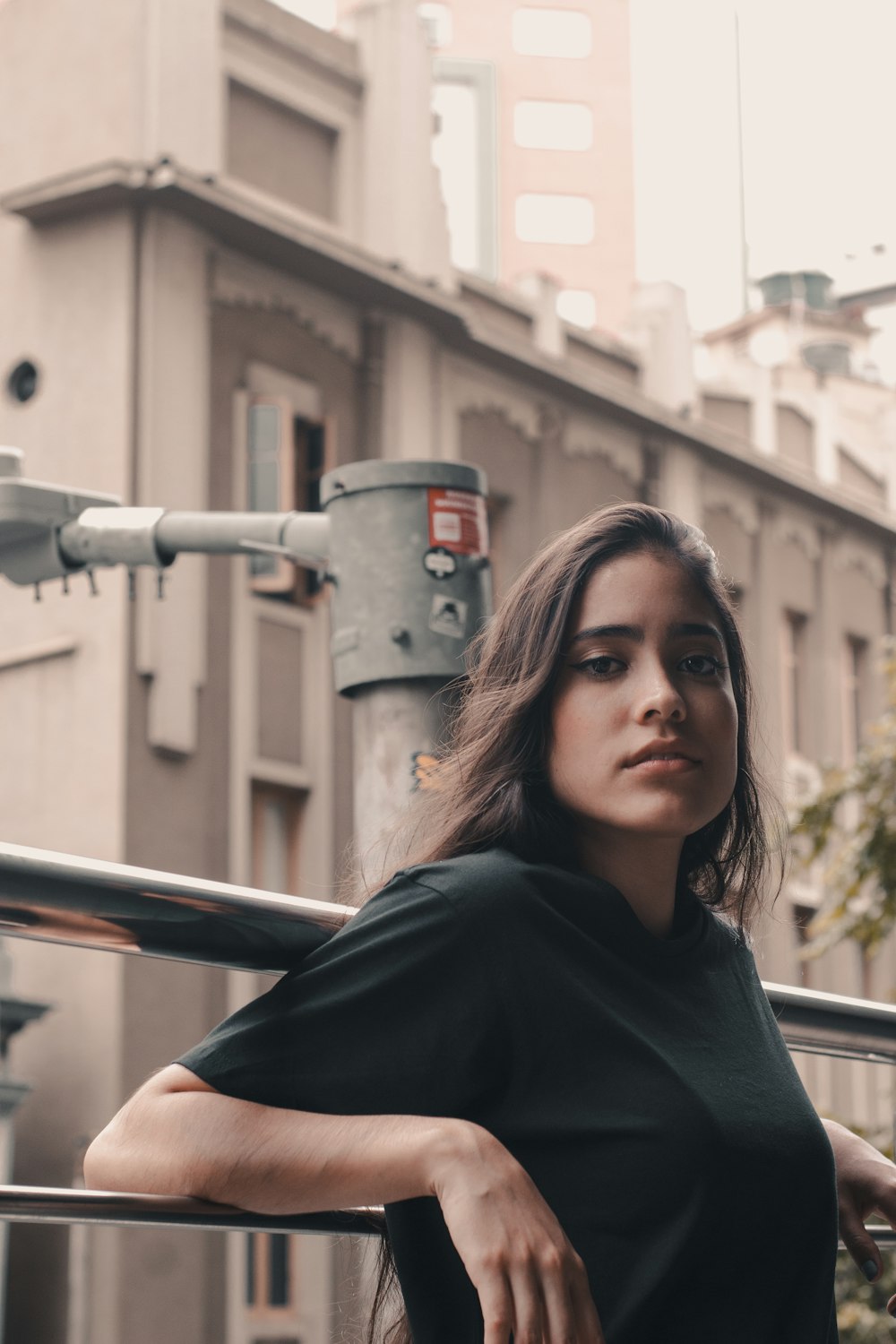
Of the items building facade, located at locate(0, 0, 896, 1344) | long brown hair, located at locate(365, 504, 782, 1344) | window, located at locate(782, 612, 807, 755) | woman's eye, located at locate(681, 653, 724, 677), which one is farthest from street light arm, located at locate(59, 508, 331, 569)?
window, located at locate(782, 612, 807, 755)

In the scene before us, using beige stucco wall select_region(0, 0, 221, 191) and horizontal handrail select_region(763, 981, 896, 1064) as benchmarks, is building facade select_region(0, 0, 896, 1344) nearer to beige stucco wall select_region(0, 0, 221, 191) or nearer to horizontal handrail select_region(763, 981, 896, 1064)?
beige stucco wall select_region(0, 0, 221, 191)

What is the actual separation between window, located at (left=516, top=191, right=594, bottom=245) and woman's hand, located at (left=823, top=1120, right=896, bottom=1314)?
Result: 2209 inches

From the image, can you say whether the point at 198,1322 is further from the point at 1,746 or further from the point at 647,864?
the point at 647,864

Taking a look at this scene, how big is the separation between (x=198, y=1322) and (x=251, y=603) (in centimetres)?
535

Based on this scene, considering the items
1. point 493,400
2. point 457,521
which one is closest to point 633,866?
point 457,521

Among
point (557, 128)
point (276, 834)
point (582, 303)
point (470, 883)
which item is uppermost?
point (557, 128)

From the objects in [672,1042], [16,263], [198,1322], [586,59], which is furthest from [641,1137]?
[586,59]

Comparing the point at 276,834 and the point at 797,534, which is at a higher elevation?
the point at 797,534

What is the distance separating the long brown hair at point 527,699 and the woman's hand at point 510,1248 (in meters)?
0.39

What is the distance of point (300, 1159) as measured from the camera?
1.68 m

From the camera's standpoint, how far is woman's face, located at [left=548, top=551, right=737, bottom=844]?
2.03m

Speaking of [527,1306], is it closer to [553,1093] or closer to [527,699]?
[553,1093]

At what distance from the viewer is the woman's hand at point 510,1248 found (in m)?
1.55

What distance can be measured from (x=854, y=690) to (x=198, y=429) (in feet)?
34.7
